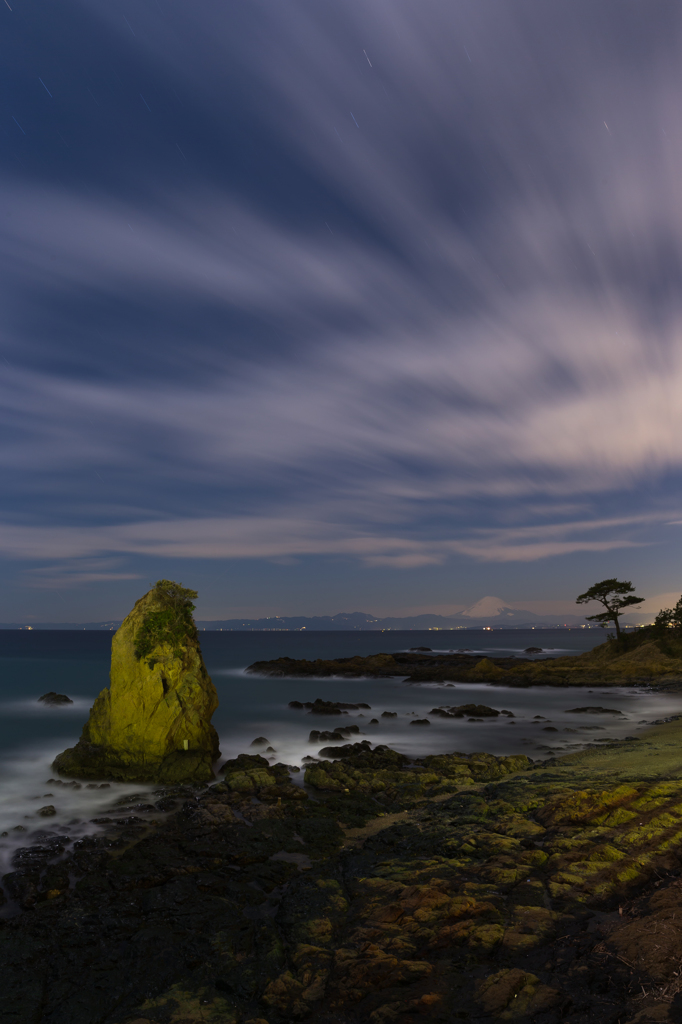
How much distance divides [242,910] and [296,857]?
2.64 m

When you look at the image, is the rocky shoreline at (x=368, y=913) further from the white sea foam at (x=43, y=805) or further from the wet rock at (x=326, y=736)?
the wet rock at (x=326, y=736)

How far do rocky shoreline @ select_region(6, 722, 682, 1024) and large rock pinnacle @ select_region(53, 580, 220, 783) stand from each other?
6.03 metres

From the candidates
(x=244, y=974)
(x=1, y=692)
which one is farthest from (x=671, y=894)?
(x=1, y=692)

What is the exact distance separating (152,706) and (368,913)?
14873 mm

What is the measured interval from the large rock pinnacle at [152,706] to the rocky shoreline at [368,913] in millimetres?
6029

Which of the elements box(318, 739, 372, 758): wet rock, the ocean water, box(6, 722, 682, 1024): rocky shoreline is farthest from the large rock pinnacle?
box(6, 722, 682, 1024): rocky shoreline

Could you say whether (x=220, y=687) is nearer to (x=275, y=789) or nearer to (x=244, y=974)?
(x=275, y=789)

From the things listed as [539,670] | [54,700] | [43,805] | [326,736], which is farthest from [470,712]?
[54,700]

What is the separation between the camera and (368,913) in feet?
29.3

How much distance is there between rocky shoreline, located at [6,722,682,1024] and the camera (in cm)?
658

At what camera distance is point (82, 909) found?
33.5 ft

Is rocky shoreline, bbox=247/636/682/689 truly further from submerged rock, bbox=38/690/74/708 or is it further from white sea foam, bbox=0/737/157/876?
white sea foam, bbox=0/737/157/876

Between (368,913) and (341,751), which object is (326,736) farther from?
(368,913)

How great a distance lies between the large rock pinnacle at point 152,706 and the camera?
20.7 meters
